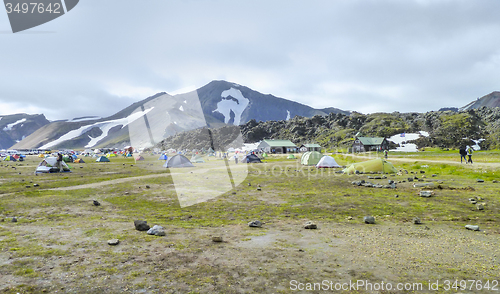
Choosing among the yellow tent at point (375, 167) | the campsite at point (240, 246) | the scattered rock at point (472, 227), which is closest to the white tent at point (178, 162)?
the yellow tent at point (375, 167)

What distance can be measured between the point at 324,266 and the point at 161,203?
40.4 feet

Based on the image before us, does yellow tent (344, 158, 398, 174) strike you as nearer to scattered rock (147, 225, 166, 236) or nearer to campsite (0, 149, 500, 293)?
campsite (0, 149, 500, 293)

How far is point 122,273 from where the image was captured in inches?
239

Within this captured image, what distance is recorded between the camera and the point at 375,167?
32.2 meters

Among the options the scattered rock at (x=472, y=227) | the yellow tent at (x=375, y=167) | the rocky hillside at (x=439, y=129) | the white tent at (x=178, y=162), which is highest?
the rocky hillside at (x=439, y=129)

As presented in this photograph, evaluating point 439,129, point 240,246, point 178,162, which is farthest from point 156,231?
point 439,129

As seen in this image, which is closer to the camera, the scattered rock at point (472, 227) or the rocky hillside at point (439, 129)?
the scattered rock at point (472, 227)

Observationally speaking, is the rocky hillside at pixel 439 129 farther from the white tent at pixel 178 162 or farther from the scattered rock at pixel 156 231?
the scattered rock at pixel 156 231

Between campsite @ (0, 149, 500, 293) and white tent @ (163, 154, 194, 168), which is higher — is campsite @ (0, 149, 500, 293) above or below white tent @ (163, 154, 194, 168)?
below

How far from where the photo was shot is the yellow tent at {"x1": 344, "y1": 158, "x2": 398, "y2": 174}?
31.6 metres

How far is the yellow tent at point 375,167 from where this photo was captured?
104 ft

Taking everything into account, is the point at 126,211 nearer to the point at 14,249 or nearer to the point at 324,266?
the point at 14,249

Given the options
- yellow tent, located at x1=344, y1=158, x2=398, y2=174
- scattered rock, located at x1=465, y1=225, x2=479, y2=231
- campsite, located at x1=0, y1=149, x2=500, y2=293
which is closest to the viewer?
campsite, located at x1=0, y1=149, x2=500, y2=293

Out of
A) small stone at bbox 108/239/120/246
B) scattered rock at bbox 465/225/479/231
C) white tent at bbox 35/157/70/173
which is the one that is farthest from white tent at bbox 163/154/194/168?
scattered rock at bbox 465/225/479/231
